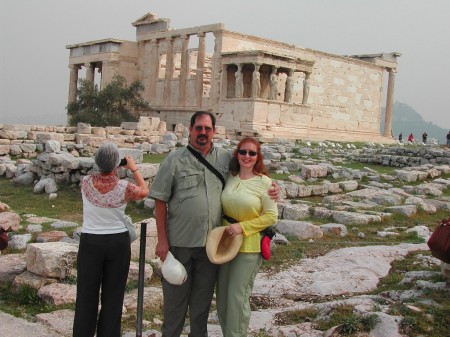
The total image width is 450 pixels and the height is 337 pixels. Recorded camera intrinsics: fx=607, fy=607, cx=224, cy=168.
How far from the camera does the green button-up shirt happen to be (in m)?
4.05

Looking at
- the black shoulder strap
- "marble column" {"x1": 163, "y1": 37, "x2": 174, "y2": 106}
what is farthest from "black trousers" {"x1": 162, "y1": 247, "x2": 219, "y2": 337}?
"marble column" {"x1": 163, "y1": 37, "x2": 174, "y2": 106}

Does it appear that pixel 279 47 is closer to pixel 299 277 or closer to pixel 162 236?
pixel 299 277

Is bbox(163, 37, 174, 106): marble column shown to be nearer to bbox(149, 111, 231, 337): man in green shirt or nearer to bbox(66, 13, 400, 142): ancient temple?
bbox(66, 13, 400, 142): ancient temple

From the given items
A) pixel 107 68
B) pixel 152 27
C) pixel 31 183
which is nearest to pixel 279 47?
pixel 152 27

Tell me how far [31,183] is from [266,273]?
824 cm

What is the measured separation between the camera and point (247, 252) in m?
4.08

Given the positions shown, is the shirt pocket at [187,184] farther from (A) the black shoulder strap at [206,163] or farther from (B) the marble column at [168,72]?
(B) the marble column at [168,72]

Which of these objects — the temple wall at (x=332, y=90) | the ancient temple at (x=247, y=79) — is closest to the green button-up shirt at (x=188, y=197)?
the ancient temple at (x=247, y=79)

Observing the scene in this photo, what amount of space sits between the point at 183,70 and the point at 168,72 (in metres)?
1.05

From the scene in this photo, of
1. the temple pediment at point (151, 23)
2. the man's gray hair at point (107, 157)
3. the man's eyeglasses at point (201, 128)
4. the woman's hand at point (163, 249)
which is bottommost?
the woman's hand at point (163, 249)

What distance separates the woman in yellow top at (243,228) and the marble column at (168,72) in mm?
28596

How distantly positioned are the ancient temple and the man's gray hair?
21.4 metres

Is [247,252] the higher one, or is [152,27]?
[152,27]

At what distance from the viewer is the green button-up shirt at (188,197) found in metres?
4.05
